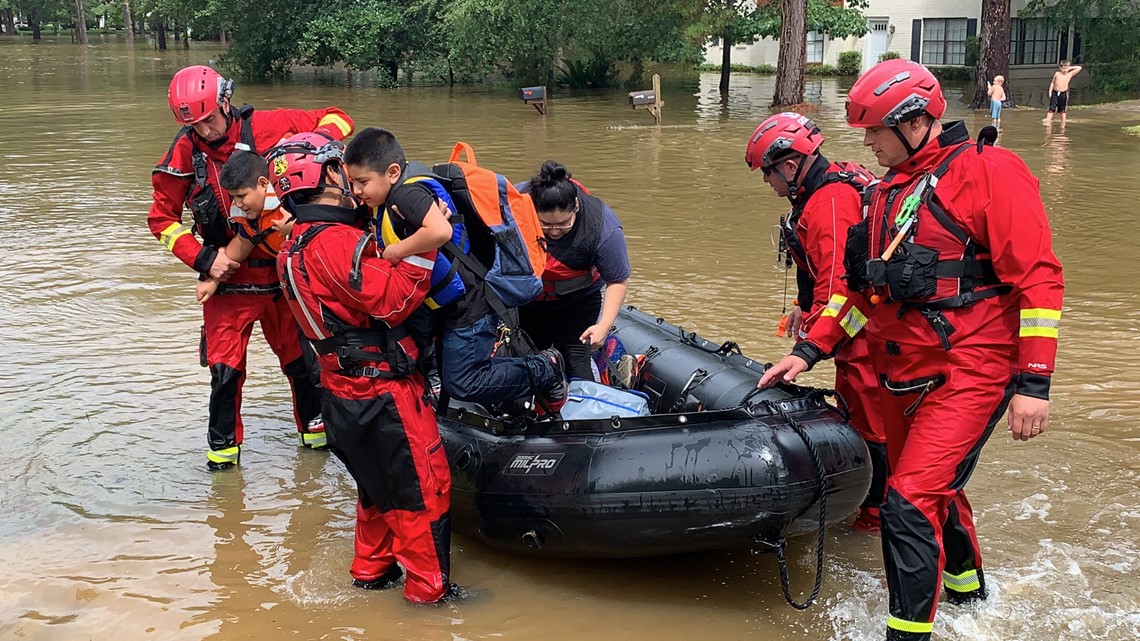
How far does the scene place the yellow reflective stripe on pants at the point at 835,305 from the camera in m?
3.91

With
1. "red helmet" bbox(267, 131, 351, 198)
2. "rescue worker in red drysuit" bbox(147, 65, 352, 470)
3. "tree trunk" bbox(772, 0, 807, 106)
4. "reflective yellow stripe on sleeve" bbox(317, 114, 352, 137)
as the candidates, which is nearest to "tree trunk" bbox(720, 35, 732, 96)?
"tree trunk" bbox(772, 0, 807, 106)

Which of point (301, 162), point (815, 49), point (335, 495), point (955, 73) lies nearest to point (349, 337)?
point (301, 162)

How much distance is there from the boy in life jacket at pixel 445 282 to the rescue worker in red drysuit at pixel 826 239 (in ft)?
3.78

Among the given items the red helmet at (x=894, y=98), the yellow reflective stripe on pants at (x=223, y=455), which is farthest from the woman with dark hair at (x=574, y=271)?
the yellow reflective stripe on pants at (x=223, y=455)

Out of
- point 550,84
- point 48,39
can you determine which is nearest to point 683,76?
point 550,84

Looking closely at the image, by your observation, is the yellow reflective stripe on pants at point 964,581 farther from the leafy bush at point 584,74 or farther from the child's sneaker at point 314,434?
the leafy bush at point 584,74

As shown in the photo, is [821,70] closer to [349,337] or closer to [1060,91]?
[1060,91]

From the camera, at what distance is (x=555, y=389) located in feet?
14.5

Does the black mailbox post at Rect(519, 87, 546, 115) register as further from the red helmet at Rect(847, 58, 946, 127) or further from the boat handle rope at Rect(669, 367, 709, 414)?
the red helmet at Rect(847, 58, 946, 127)

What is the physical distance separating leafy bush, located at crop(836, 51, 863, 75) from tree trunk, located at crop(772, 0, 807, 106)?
11098 mm

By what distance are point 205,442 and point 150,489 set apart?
1.94 ft

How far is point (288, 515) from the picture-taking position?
16.3 feet

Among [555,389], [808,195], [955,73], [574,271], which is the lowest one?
[555,389]

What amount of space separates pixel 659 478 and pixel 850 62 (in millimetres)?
32810
